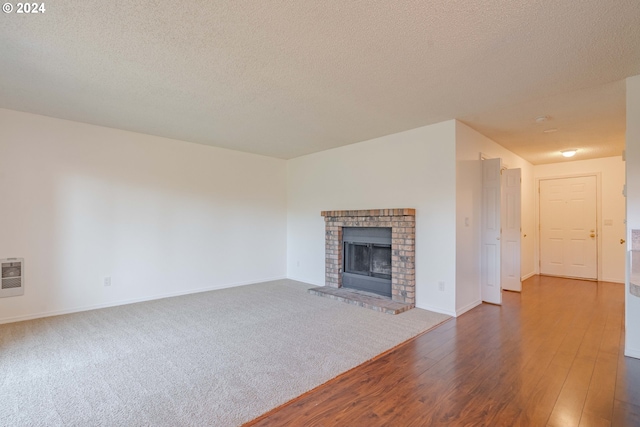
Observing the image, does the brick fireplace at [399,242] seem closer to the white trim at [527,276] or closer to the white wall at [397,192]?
the white wall at [397,192]

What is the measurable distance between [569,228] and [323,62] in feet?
21.7

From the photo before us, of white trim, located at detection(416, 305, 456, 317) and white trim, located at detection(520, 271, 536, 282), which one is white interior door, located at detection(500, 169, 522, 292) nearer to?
white trim, located at detection(520, 271, 536, 282)

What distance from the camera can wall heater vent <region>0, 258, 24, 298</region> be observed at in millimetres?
3512

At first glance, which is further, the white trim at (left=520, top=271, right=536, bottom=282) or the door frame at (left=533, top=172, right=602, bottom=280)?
the white trim at (left=520, top=271, right=536, bottom=282)

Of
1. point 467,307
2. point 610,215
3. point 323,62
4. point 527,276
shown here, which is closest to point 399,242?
point 467,307

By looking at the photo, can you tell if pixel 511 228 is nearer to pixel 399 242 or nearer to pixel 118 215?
pixel 399 242

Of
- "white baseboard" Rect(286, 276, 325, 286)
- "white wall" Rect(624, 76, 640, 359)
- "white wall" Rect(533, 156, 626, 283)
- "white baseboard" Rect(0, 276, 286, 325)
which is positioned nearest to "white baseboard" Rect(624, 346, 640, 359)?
"white wall" Rect(624, 76, 640, 359)

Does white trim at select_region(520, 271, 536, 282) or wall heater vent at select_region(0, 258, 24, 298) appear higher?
Answer: wall heater vent at select_region(0, 258, 24, 298)

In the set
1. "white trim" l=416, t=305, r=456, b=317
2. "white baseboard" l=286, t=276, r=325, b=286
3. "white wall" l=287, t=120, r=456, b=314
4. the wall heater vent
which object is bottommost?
"white baseboard" l=286, t=276, r=325, b=286

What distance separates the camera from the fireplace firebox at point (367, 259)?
14.9 ft

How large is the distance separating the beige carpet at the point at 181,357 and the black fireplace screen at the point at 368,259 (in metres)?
0.82

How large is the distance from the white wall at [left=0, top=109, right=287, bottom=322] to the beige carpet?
47 centimetres

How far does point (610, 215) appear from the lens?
229 inches

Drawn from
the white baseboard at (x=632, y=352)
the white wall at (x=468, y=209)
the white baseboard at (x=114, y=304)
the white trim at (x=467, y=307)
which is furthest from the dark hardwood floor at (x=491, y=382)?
the white baseboard at (x=114, y=304)
